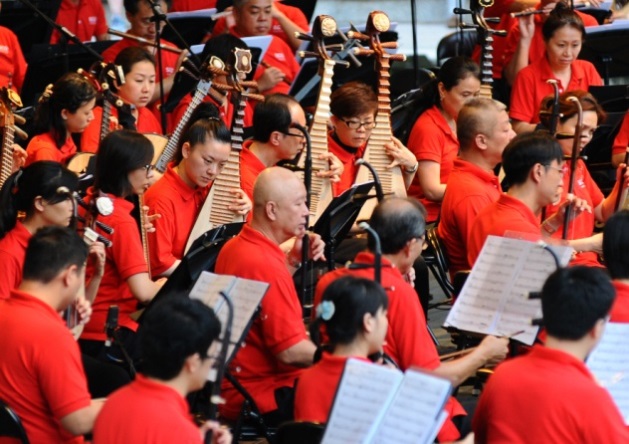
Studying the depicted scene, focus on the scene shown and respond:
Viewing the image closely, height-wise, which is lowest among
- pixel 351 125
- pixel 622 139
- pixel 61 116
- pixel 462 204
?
pixel 622 139

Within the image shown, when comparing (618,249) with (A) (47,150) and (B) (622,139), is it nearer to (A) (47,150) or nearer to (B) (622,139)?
(B) (622,139)

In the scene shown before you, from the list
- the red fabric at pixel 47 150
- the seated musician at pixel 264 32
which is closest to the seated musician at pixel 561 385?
the red fabric at pixel 47 150

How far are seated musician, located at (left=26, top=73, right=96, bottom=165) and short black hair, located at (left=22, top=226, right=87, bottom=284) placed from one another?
2.71 metres

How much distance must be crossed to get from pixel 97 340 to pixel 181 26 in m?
4.17

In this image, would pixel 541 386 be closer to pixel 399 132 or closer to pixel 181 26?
pixel 399 132

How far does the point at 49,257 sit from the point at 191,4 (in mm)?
6527

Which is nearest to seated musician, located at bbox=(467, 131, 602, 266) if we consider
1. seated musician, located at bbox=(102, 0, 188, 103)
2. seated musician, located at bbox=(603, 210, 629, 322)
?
seated musician, located at bbox=(603, 210, 629, 322)

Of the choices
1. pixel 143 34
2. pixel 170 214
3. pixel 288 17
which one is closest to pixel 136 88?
pixel 143 34

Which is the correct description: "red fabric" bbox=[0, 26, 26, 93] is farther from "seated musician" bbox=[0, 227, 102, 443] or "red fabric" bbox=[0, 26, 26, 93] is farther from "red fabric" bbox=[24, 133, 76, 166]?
"seated musician" bbox=[0, 227, 102, 443]

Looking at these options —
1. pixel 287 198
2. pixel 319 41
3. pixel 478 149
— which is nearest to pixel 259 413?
pixel 287 198

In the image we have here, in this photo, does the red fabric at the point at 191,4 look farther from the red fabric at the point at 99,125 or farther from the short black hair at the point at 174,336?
the short black hair at the point at 174,336

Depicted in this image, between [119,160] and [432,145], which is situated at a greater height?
[119,160]

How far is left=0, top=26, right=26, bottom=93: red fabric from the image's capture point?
8844 mm

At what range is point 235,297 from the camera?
190 inches
